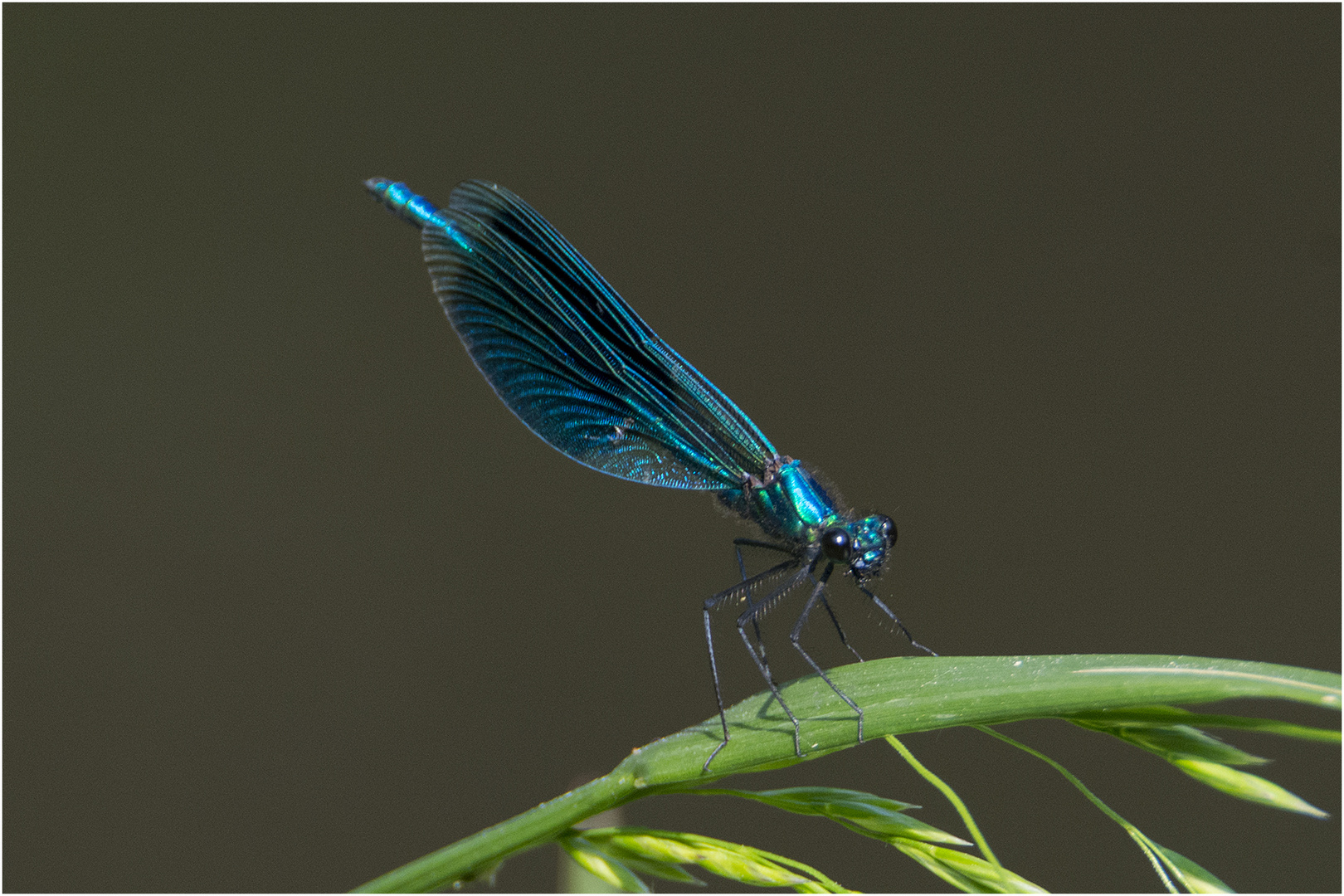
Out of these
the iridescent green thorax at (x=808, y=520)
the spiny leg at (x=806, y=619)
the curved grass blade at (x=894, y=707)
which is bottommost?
the curved grass blade at (x=894, y=707)

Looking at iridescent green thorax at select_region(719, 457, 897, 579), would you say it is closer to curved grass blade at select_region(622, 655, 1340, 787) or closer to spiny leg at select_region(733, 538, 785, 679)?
spiny leg at select_region(733, 538, 785, 679)

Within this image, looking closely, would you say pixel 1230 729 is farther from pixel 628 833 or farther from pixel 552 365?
pixel 552 365

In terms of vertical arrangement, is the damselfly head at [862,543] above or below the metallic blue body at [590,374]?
below

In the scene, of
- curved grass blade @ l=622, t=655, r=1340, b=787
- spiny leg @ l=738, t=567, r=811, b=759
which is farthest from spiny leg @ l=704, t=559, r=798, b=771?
curved grass blade @ l=622, t=655, r=1340, b=787

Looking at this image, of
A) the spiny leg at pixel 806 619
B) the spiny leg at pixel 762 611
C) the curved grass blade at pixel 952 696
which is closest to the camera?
the curved grass blade at pixel 952 696

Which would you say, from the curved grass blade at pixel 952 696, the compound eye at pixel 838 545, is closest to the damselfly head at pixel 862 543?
the compound eye at pixel 838 545

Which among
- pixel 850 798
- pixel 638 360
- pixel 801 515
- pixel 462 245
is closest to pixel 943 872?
pixel 850 798

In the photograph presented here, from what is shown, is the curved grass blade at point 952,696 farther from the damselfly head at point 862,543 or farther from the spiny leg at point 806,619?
the damselfly head at point 862,543
